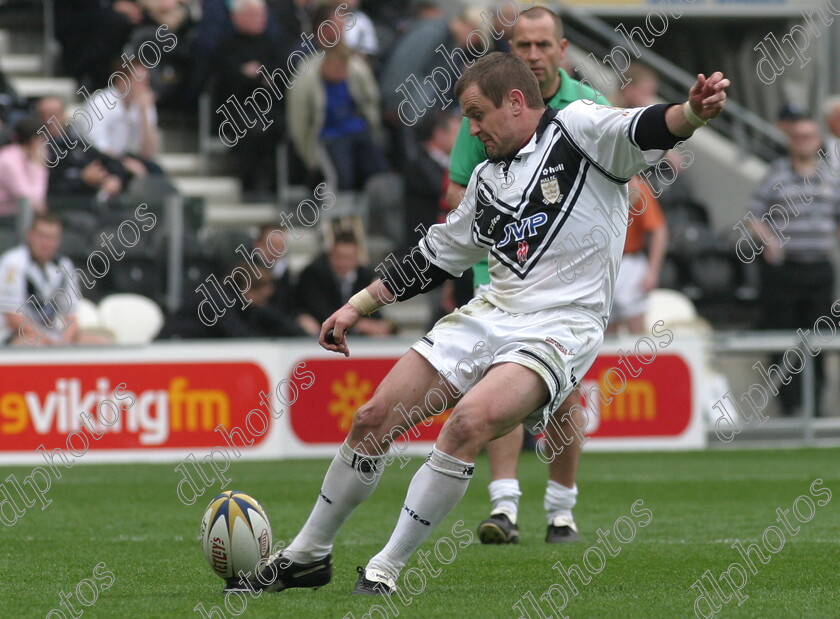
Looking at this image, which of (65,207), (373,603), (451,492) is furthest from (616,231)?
(65,207)

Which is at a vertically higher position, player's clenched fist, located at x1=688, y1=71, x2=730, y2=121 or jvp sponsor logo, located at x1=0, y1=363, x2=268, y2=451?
player's clenched fist, located at x1=688, y1=71, x2=730, y2=121

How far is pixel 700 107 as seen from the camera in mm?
5375

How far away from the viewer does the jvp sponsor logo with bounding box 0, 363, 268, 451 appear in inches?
491

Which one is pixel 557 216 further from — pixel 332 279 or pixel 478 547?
pixel 332 279

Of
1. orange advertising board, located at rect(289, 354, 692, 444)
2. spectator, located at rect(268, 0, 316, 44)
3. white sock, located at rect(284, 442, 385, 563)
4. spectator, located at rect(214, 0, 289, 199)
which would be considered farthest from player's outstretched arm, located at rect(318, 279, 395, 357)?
spectator, located at rect(268, 0, 316, 44)

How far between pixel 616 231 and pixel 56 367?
756 cm

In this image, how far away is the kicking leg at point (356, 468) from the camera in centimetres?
593

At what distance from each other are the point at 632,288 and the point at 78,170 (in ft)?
17.6

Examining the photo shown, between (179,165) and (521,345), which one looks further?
(179,165)

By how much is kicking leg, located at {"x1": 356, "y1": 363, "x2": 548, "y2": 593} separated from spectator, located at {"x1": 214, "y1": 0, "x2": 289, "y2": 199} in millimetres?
10518

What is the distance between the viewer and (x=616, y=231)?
609 centimetres

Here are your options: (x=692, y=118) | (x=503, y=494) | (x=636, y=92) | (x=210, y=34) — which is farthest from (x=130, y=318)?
(x=692, y=118)

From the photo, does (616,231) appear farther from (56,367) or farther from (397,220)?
(397,220)

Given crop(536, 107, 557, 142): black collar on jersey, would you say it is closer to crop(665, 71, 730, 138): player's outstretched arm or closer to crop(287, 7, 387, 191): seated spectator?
crop(665, 71, 730, 138): player's outstretched arm
